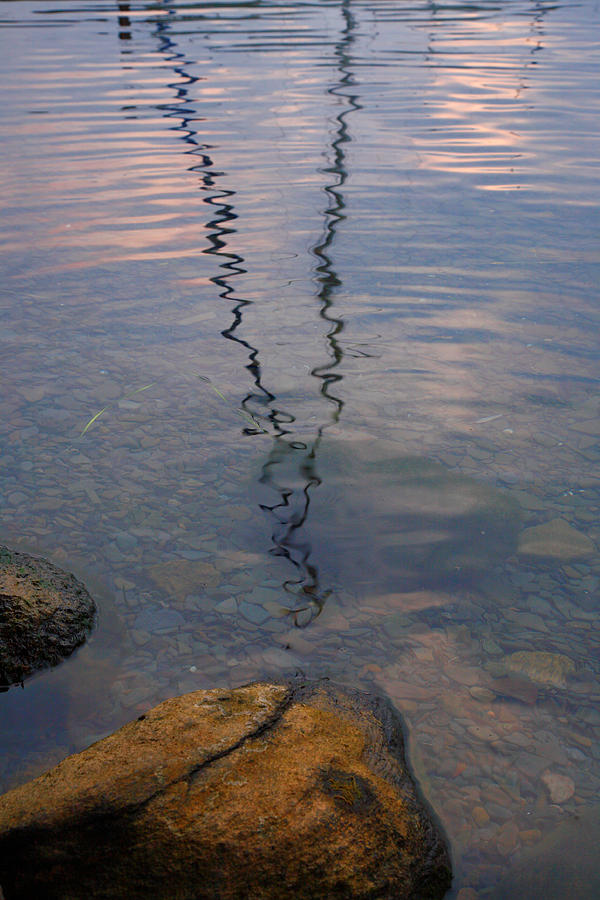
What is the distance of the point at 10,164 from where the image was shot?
10930mm

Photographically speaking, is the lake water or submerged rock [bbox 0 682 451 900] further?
the lake water

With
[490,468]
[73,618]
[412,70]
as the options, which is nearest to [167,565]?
[73,618]

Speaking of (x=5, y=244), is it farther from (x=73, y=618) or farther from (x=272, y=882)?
(x=272, y=882)

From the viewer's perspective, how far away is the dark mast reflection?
A: 3848mm

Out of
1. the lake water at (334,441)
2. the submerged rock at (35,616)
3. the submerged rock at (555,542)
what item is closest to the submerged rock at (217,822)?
the lake water at (334,441)

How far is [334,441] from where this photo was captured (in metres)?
4.74

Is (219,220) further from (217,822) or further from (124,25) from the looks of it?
(124,25)

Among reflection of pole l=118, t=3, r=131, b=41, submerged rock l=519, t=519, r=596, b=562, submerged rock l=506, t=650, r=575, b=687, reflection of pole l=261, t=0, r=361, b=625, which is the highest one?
reflection of pole l=118, t=3, r=131, b=41

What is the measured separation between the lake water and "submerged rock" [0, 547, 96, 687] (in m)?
0.09

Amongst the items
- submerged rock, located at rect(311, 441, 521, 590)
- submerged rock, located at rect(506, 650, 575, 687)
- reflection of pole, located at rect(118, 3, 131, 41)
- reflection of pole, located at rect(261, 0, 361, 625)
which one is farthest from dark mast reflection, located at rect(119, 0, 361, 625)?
reflection of pole, located at rect(118, 3, 131, 41)

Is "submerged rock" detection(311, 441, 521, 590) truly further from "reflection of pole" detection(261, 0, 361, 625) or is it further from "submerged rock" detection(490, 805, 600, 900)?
"submerged rock" detection(490, 805, 600, 900)

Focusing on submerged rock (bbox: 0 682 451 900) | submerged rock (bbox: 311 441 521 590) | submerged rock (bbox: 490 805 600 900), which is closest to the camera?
submerged rock (bbox: 0 682 451 900)

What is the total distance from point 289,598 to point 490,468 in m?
1.56

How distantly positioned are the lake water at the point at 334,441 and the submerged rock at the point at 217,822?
1.40 feet
